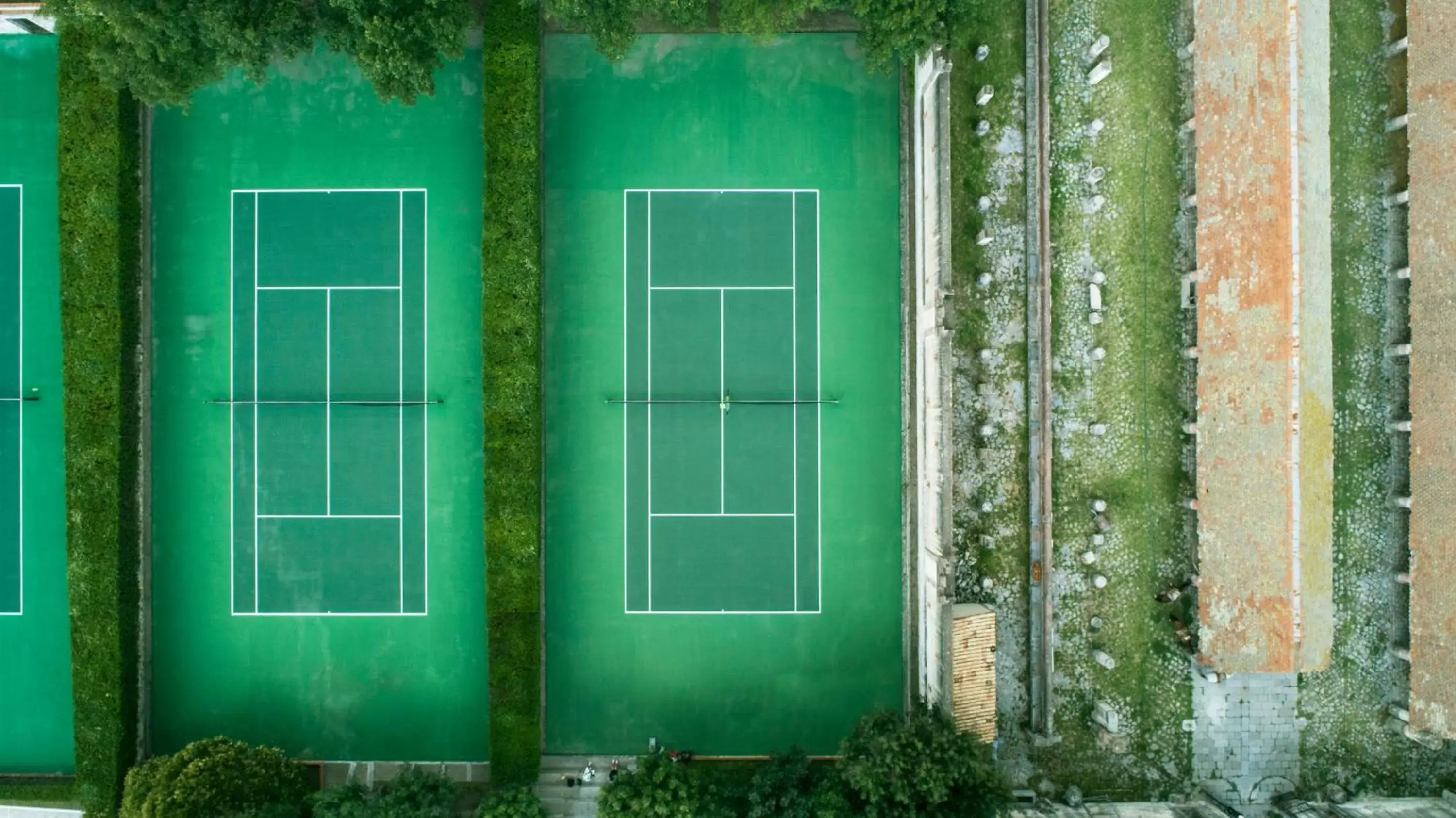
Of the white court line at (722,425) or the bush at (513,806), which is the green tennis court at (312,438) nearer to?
the bush at (513,806)

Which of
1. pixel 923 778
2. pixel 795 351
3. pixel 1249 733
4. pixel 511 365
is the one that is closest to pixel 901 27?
pixel 795 351

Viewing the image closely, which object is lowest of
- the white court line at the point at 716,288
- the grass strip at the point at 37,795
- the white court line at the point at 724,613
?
the grass strip at the point at 37,795

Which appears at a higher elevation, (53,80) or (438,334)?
(53,80)

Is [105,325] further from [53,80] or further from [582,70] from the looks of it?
[582,70]

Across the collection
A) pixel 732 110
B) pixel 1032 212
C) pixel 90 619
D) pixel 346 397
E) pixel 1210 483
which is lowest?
pixel 90 619

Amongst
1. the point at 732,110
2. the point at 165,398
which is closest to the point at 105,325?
the point at 165,398

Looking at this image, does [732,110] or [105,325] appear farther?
[732,110]

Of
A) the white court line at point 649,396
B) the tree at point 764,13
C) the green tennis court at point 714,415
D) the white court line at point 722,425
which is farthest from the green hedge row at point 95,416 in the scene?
the tree at point 764,13
